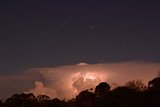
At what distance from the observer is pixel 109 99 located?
73.5m

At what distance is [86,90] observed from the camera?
302ft

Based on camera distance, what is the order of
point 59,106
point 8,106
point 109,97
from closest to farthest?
point 109,97
point 59,106
point 8,106

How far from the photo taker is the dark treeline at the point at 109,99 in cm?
7175

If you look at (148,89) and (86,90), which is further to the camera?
(86,90)

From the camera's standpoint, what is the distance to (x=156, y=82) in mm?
80938

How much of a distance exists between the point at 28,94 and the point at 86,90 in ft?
67.8

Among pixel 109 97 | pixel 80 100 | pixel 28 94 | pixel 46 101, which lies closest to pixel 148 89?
pixel 109 97

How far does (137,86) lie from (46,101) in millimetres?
23124

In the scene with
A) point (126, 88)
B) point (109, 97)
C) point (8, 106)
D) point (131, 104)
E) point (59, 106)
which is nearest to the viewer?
point (131, 104)

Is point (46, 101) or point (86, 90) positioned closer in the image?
point (86, 90)

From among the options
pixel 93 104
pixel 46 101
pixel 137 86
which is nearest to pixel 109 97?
pixel 93 104

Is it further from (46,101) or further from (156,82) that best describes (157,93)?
(46,101)

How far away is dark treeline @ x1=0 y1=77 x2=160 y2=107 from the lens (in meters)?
71.8

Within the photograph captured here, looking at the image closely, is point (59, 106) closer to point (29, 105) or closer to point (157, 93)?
point (29, 105)
